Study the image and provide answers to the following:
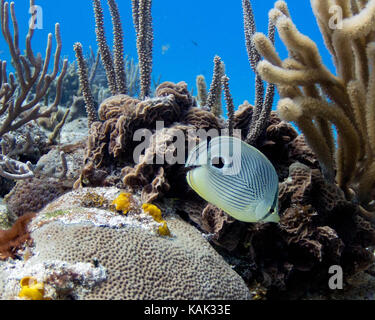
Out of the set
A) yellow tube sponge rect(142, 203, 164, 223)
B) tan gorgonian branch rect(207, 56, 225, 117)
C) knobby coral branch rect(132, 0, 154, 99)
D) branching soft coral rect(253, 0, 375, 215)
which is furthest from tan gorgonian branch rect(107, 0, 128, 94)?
yellow tube sponge rect(142, 203, 164, 223)

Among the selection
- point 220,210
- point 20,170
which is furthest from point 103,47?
point 220,210

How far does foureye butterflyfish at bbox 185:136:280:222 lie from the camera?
4.30 ft

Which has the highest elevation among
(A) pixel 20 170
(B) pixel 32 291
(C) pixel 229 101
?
(C) pixel 229 101

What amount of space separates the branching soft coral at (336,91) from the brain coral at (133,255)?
1.16 metres

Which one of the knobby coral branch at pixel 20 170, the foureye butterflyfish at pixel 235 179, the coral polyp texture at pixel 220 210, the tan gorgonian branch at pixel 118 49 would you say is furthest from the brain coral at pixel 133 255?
the tan gorgonian branch at pixel 118 49

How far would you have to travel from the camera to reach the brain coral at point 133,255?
64.3 inches

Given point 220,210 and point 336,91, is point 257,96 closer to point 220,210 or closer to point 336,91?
point 336,91

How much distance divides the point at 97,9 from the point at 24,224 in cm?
271

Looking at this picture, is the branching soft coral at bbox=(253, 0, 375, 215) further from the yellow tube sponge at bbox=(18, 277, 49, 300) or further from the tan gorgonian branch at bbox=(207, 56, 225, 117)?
the yellow tube sponge at bbox=(18, 277, 49, 300)

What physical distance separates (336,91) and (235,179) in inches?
57.6

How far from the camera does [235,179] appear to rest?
4.49 feet

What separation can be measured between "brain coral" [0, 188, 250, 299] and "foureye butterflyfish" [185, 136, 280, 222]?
2.11 ft
